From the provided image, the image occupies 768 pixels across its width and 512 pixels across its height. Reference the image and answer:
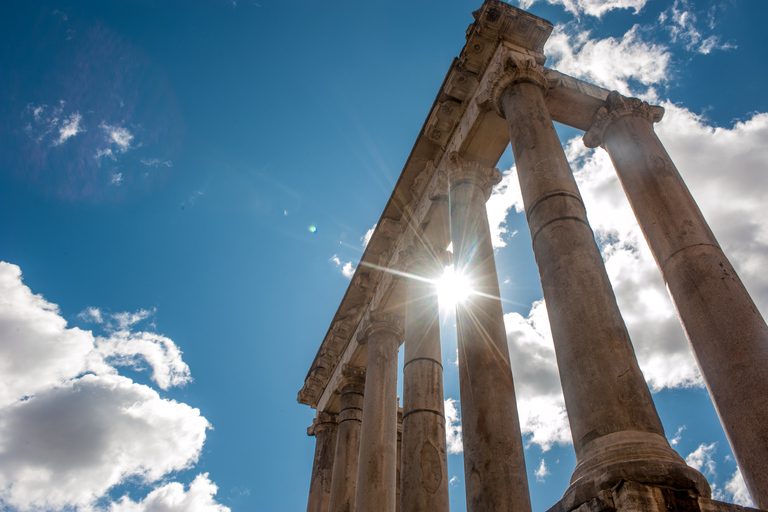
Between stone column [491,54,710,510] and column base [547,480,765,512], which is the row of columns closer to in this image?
stone column [491,54,710,510]

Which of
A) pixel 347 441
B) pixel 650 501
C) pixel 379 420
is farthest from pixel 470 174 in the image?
pixel 347 441

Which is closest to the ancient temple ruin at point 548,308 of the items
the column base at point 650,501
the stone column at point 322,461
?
the column base at point 650,501

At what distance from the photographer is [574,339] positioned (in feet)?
42.2

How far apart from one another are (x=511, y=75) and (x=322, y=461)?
106 ft

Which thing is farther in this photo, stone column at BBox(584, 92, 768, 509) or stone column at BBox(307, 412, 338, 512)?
stone column at BBox(307, 412, 338, 512)

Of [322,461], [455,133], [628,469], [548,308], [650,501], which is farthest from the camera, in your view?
[322,461]

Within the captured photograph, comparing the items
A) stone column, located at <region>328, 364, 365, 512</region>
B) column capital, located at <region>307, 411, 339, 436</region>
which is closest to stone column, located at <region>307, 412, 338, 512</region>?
column capital, located at <region>307, 411, 339, 436</region>

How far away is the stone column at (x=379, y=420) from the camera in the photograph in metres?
27.2

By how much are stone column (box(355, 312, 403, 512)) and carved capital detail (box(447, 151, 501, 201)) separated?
11.8 meters

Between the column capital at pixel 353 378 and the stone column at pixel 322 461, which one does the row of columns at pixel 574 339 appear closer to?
the column capital at pixel 353 378

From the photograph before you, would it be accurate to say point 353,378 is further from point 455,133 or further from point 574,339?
point 574,339

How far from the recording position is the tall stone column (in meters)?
15.7

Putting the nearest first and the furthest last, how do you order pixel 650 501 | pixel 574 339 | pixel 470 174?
pixel 650 501
pixel 574 339
pixel 470 174

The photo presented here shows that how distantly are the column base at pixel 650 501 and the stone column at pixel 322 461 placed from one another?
32565 mm
